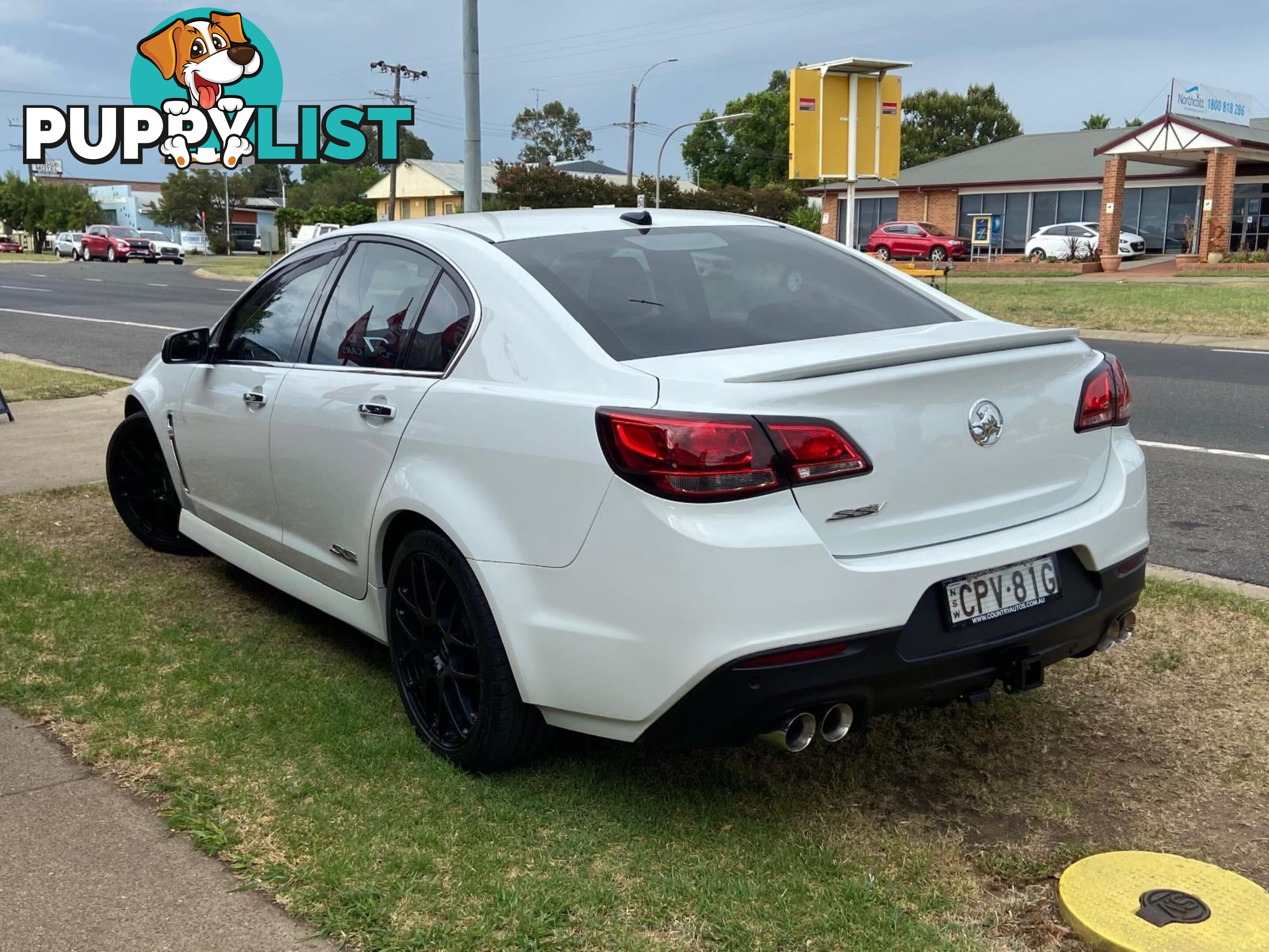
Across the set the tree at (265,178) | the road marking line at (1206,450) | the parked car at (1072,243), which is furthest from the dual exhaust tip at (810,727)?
the tree at (265,178)

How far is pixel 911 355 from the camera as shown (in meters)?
3.22

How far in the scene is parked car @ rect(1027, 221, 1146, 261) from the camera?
4072 cm

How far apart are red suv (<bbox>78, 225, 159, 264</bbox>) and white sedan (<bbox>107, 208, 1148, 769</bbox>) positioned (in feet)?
173

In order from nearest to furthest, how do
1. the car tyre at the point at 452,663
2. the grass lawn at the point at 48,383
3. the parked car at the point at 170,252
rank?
the car tyre at the point at 452,663, the grass lawn at the point at 48,383, the parked car at the point at 170,252

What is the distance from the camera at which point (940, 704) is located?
129 inches

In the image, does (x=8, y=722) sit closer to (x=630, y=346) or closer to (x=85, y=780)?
(x=85, y=780)

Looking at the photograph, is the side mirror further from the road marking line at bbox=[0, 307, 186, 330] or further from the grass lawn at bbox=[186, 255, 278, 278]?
the grass lawn at bbox=[186, 255, 278, 278]

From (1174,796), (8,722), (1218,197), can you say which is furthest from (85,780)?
(1218,197)

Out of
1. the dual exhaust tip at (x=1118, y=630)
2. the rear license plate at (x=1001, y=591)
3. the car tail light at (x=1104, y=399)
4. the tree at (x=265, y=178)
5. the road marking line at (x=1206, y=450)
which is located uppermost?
the tree at (x=265, y=178)

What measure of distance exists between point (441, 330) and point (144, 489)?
3014 millimetres

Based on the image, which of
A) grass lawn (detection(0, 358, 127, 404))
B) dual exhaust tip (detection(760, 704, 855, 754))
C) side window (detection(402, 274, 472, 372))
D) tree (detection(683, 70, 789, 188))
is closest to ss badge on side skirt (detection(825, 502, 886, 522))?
dual exhaust tip (detection(760, 704, 855, 754))

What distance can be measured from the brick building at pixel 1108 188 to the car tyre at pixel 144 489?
35570mm

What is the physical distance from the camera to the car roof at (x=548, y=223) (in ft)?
13.3

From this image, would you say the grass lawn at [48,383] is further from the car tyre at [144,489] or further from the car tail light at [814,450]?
the car tail light at [814,450]
